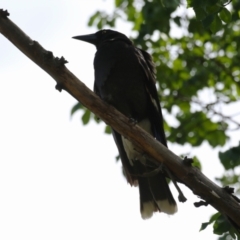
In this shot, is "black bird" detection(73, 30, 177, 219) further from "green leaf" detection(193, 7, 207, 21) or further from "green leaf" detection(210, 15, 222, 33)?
"green leaf" detection(193, 7, 207, 21)

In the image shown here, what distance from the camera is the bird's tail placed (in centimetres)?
534

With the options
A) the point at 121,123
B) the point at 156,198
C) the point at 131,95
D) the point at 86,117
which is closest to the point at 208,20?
the point at 121,123

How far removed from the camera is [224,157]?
18.2ft

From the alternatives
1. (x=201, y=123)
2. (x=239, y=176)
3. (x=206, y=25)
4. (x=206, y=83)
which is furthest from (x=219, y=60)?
(x=206, y=25)

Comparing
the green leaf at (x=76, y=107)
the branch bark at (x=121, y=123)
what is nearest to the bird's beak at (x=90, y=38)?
the green leaf at (x=76, y=107)

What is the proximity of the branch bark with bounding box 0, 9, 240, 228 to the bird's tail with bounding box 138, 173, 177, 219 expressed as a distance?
45.1 inches

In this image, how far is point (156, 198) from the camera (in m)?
5.41

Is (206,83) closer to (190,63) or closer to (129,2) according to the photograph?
(190,63)

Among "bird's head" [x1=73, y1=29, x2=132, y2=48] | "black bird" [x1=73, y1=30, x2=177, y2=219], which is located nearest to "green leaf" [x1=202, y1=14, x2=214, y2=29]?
"black bird" [x1=73, y1=30, x2=177, y2=219]

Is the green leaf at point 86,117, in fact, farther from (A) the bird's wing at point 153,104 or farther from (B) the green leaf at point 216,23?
(B) the green leaf at point 216,23

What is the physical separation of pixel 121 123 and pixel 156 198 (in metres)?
1.33

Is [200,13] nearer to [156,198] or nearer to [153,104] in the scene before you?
[153,104]

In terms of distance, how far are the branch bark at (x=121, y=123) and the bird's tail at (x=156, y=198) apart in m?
1.15

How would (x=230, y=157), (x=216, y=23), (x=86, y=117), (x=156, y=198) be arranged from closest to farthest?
(x=216, y=23) → (x=156, y=198) → (x=230, y=157) → (x=86, y=117)
